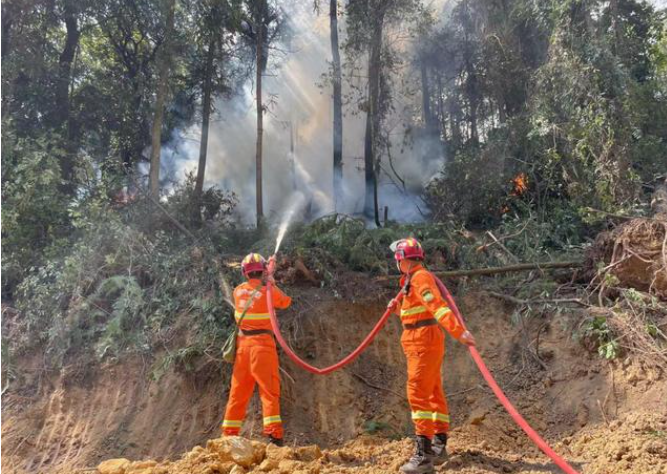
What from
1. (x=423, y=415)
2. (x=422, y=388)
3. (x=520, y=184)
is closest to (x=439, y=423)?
(x=423, y=415)

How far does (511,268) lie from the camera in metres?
7.88

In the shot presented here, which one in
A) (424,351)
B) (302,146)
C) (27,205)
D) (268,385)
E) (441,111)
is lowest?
(268,385)

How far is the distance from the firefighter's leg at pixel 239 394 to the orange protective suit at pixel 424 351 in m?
1.83

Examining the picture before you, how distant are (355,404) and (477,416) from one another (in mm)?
1540

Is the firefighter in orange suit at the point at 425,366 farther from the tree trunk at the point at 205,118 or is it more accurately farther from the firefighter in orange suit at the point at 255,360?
the tree trunk at the point at 205,118

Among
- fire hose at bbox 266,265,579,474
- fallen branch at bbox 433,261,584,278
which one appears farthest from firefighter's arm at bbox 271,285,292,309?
fallen branch at bbox 433,261,584,278

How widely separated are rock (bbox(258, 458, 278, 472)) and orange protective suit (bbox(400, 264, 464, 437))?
1307mm

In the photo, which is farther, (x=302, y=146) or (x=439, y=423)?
(x=302, y=146)

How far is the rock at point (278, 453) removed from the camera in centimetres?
473

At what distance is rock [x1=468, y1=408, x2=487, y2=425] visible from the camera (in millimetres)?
6252

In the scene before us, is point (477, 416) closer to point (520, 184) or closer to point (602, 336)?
point (602, 336)

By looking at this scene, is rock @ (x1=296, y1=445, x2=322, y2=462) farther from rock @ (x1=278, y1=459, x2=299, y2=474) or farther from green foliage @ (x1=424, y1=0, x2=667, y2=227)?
green foliage @ (x1=424, y1=0, x2=667, y2=227)

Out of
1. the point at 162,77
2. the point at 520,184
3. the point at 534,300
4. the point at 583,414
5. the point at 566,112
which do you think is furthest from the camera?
the point at 162,77

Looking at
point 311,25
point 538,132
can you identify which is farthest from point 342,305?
point 311,25
